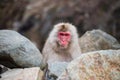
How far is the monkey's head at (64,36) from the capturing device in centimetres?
933

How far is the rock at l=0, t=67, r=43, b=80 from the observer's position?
710cm

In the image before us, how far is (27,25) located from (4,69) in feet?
48.3

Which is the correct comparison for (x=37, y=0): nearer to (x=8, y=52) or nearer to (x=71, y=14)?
(x=71, y=14)

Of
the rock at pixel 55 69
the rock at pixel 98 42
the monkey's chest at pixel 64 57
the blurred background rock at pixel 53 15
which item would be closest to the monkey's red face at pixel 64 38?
the monkey's chest at pixel 64 57

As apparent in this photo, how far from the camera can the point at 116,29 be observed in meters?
19.8

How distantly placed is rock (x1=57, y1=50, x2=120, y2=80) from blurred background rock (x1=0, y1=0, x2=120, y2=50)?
13.5 m

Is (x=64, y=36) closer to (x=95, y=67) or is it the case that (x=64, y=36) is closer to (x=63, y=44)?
(x=63, y=44)

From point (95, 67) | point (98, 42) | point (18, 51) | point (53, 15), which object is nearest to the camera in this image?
point (95, 67)

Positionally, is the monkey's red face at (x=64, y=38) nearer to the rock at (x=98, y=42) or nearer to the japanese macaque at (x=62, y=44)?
the japanese macaque at (x=62, y=44)

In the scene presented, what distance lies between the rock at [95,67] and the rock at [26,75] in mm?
593

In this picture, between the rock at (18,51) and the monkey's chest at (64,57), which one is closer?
the rock at (18,51)

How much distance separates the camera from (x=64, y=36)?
9320 mm

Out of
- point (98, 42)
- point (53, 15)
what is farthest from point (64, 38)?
point (53, 15)

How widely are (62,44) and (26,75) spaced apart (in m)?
2.31
